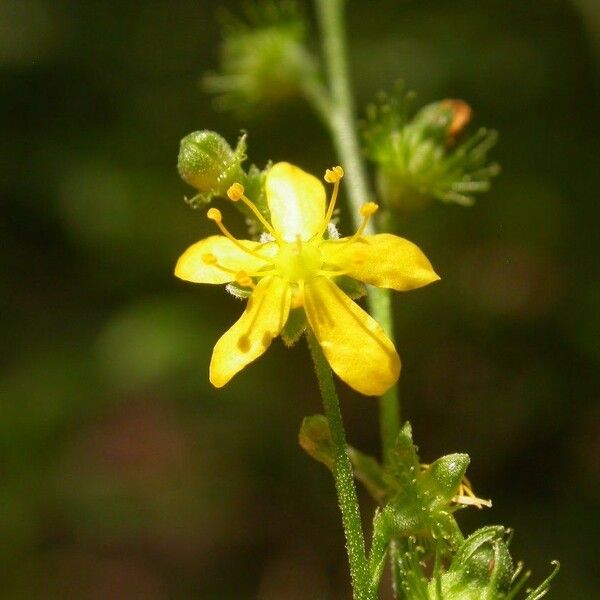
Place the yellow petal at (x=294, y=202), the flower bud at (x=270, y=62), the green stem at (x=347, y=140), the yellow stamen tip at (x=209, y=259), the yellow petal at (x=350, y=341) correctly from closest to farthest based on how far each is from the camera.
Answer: the yellow petal at (x=350, y=341) < the yellow stamen tip at (x=209, y=259) < the yellow petal at (x=294, y=202) < the green stem at (x=347, y=140) < the flower bud at (x=270, y=62)

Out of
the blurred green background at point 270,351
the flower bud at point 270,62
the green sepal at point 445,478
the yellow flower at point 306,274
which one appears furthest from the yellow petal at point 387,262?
the blurred green background at point 270,351

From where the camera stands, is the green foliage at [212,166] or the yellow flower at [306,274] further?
the green foliage at [212,166]

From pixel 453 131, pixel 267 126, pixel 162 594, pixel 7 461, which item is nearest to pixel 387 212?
pixel 453 131

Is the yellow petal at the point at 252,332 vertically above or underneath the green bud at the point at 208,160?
underneath

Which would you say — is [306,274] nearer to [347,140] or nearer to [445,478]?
[445,478]

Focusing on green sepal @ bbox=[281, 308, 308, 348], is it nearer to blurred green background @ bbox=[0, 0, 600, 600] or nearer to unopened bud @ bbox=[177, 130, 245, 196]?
unopened bud @ bbox=[177, 130, 245, 196]

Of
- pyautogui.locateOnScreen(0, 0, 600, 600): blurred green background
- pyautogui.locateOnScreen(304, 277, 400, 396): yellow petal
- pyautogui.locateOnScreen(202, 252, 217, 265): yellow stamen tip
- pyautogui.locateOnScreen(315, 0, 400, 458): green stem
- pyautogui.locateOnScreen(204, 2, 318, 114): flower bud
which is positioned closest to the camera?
pyautogui.locateOnScreen(304, 277, 400, 396): yellow petal

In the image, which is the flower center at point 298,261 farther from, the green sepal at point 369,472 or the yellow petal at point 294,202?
the green sepal at point 369,472

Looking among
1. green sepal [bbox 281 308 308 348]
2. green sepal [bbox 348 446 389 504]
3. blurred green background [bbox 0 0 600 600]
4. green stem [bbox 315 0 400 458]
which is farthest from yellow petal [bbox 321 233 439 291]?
blurred green background [bbox 0 0 600 600]
